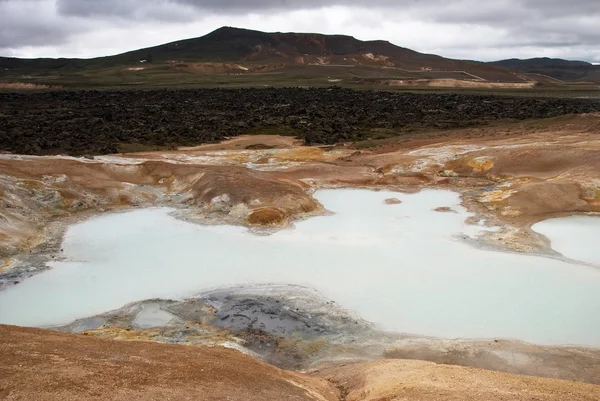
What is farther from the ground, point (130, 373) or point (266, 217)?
point (130, 373)

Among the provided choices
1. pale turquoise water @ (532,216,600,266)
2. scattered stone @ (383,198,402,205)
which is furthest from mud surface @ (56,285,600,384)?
scattered stone @ (383,198,402,205)

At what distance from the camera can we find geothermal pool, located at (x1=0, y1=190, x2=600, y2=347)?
14.3 metres

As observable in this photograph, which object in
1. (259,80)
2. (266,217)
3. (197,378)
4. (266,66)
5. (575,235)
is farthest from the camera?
(266,66)

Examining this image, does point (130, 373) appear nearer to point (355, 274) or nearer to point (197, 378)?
point (197, 378)

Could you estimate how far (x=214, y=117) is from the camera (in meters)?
57.7

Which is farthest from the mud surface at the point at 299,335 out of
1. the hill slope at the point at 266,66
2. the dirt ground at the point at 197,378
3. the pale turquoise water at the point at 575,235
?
the hill slope at the point at 266,66

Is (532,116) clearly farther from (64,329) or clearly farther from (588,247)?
(64,329)

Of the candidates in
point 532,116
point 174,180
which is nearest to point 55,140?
point 174,180

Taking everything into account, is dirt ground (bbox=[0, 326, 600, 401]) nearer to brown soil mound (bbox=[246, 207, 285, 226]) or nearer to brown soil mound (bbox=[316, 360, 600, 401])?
brown soil mound (bbox=[316, 360, 600, 401])

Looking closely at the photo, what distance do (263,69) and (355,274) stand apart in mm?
155173

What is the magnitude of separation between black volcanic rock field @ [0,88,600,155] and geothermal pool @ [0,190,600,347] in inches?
812

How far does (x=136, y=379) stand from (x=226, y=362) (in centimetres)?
203

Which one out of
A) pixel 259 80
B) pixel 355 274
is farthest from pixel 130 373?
pixel 259 80

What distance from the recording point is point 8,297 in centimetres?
1569
